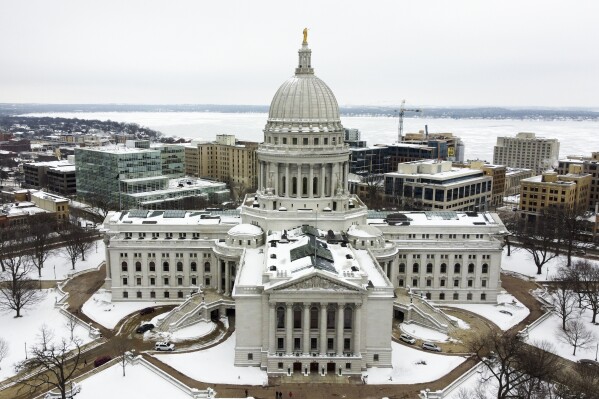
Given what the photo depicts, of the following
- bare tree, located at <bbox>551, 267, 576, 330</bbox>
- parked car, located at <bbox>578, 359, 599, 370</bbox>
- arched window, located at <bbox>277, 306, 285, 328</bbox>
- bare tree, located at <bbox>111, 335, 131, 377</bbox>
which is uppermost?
arched window, located at <bbox>277, 306, 285, 328</bbox>

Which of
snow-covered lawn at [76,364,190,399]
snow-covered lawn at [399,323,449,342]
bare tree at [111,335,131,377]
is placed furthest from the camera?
snow-covered lawn at [399,323,449,342]

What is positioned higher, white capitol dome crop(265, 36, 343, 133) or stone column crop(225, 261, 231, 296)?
white capitol dome crop(265, 36, 343, 133)

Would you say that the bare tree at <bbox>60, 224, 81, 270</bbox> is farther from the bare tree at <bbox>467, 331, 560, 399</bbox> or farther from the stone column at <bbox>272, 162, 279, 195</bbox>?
the bare tree at <bbox>467, 331, 560, 399</bbox>

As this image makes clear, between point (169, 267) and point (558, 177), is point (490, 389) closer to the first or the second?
point (169, 267)

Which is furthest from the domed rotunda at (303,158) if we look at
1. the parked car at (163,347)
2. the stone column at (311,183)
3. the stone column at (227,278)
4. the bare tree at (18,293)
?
the bare tree at (18,293)

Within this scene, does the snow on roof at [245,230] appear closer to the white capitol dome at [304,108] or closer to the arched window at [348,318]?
the white capitol dome at [304,108]

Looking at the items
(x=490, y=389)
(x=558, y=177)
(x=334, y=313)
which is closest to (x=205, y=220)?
(x=334, y=313)

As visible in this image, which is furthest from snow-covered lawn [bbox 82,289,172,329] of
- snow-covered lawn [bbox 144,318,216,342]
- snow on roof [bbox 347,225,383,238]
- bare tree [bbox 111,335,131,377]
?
snow on roof [bbox 347,225,383,238]

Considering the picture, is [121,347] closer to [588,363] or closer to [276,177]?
[276,177]
